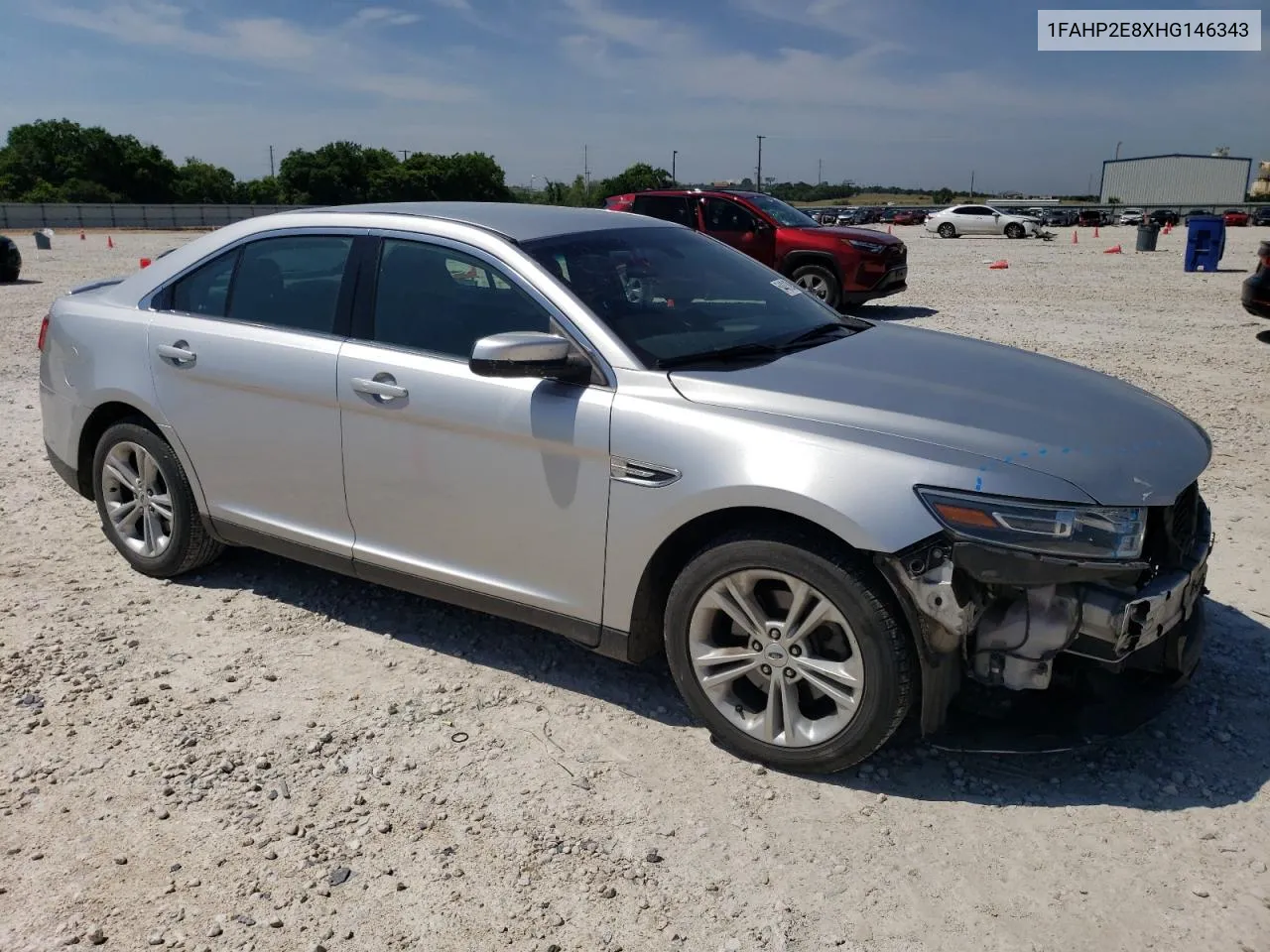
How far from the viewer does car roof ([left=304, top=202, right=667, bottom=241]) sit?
13.1ft

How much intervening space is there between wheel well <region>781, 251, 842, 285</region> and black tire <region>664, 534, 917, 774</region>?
11820mm

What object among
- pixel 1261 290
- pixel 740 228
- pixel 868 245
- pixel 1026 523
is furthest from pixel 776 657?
pixel 740 228

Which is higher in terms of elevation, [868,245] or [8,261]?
[868,245]

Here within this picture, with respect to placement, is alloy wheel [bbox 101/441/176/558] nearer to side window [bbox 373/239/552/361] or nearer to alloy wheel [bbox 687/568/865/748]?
side window [bbox 373/239/552/361]

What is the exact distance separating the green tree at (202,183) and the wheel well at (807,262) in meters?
82.4

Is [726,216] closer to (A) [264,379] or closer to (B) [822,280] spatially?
(B) [822,280]

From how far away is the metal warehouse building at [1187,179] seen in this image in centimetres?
11206

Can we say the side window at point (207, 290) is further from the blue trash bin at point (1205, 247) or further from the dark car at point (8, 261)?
the blue trash bin at point (1205, 247)

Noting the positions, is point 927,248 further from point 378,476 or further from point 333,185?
point 333,185

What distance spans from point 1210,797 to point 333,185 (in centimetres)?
9221

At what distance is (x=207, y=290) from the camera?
457cm

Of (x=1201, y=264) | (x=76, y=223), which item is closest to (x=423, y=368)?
(x=1201, y=264)

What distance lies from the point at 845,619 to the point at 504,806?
1.18 metres

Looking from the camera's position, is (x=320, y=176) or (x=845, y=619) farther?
(x=320, y=176)
